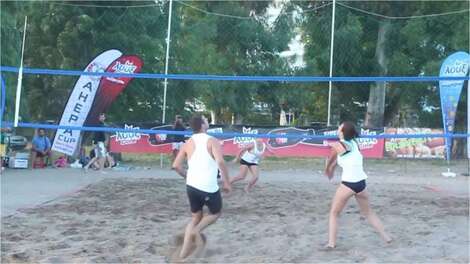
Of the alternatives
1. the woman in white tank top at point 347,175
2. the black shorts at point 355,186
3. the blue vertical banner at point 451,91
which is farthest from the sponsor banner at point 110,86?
the black shorts at point 355,186

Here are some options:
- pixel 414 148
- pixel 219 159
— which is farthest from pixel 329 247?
pixel 414 148

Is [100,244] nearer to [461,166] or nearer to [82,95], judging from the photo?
[82,95]

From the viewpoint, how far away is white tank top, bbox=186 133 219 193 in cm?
656

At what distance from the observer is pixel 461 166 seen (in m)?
21.2

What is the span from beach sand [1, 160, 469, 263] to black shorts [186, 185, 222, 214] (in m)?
0.48

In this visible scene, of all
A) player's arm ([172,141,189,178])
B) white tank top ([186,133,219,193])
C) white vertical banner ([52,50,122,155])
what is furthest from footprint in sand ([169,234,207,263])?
white vertical banner ([52,50,122,155])

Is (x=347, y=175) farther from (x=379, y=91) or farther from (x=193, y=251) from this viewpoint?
(x=379, y=91)

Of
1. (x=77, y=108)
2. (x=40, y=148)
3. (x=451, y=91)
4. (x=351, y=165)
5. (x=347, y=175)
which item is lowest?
(x=40, y=148)

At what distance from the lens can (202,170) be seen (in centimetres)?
657

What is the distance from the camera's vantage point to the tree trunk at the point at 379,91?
26.7 meters

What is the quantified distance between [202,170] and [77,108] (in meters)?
10.7

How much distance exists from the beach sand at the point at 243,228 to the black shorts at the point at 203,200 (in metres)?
0.48

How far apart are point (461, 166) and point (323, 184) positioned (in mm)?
8797

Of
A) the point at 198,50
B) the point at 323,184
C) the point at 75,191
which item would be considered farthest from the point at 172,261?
the point at 198,50
